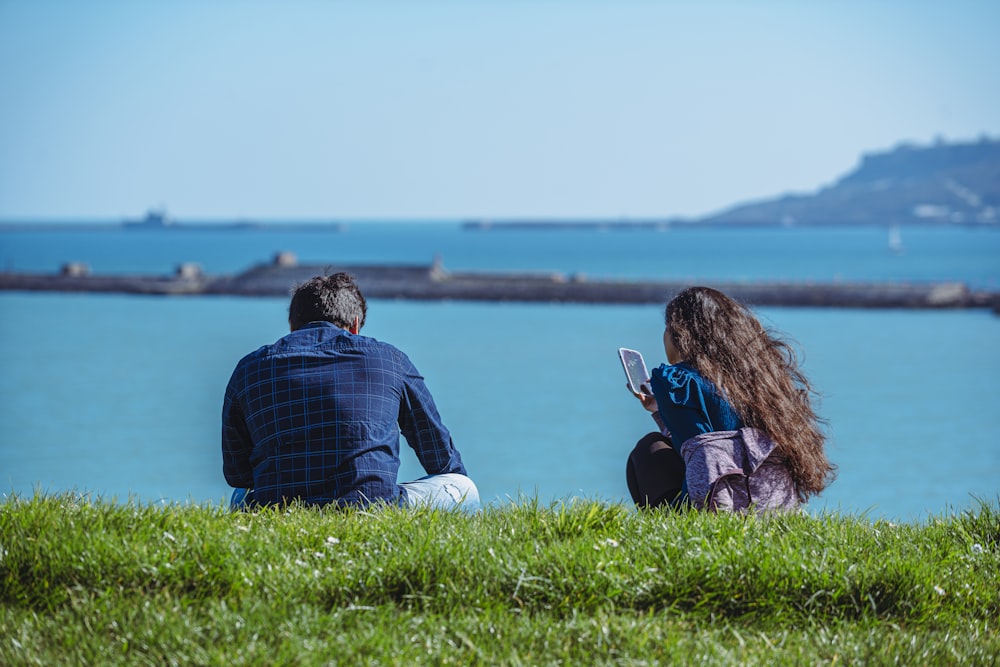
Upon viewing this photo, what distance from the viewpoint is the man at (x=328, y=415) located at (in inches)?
145

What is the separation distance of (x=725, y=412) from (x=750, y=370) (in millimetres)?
160

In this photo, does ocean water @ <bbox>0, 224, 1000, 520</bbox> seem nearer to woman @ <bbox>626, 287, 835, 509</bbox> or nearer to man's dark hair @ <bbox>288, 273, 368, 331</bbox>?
woman @ <bbox>626, 287, 835, 509</bbox>

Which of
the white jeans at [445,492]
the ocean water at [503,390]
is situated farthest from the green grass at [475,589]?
the ocean water at [503,390]

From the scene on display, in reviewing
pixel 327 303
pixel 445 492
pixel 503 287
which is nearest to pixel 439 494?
pixel 445 492

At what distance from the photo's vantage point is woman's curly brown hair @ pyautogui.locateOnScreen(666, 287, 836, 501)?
380 centimetres

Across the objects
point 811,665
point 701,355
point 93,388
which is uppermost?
point 701,355

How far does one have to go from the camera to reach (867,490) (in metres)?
20.6

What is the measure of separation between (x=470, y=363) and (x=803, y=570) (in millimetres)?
33519

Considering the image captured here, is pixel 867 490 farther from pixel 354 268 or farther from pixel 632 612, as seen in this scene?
pixel 354 268

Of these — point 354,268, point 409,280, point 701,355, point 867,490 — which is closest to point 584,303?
point 409,280

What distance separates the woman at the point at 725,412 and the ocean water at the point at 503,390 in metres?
0.29

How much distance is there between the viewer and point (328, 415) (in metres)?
3.66

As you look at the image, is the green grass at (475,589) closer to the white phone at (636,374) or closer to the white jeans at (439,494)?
the white jeans at (439,494)

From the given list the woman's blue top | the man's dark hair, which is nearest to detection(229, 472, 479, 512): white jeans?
the man's dark hair
